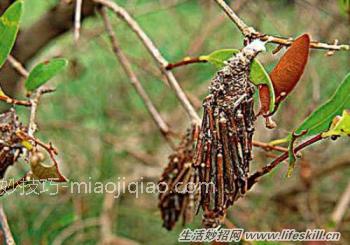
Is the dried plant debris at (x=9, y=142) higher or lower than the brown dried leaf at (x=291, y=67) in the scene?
lower

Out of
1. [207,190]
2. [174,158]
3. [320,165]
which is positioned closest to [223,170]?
[207,190]

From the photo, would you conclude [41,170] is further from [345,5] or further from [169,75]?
[345,5]

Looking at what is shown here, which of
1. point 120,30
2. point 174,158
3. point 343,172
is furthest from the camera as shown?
point 120,30

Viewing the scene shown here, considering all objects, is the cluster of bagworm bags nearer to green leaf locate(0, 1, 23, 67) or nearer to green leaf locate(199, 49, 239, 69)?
green leaf locate(199, 49, 239, 69)

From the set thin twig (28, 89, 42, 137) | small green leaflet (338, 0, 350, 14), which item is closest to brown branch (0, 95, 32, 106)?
thin twig (28, 89, 42, 137)

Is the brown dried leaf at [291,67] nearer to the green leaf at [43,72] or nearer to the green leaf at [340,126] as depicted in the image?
the green leaf at [340,126]

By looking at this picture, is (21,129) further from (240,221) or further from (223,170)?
(240,221)

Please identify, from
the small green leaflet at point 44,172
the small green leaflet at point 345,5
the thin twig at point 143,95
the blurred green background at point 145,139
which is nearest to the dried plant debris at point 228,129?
the small green leaflet at point 44,172
